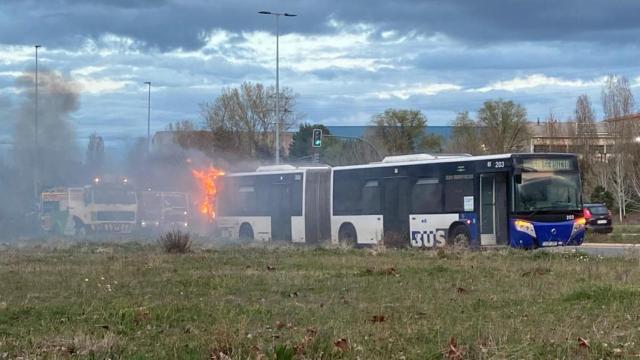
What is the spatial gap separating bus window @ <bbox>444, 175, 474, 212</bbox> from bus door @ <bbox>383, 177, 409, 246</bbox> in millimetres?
1888

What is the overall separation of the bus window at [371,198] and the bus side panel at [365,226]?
22cm

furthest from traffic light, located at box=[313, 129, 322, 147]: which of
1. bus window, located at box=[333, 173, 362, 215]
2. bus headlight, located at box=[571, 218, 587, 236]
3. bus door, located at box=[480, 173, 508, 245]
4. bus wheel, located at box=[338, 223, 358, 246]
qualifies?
bus headlight, located at box=[571, 218, 587, 236]

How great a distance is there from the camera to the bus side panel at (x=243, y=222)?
32.2 meters

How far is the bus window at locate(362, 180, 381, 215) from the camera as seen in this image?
2767cm

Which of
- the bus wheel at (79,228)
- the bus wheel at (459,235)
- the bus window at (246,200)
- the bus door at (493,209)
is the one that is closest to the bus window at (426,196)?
the bus wheel at (459,235)

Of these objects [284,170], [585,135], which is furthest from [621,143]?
[284,170]

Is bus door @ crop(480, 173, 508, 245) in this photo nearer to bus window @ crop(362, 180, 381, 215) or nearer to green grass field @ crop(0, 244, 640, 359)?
bus window @ crop(362, 180, 381, 215)

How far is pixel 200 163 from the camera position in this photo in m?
40.2

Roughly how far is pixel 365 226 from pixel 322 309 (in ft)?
58.6

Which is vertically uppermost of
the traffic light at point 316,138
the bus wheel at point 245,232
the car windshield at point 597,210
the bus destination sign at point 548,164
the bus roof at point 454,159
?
the traffic light at point 316,138

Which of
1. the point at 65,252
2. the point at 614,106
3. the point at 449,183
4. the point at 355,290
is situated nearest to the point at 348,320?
the point at 355,290

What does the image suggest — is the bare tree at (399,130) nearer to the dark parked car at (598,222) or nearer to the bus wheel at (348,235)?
the dark parked car at (598,222)

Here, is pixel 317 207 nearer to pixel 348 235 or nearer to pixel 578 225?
pixel 348 235

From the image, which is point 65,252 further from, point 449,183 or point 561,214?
point 561,214
